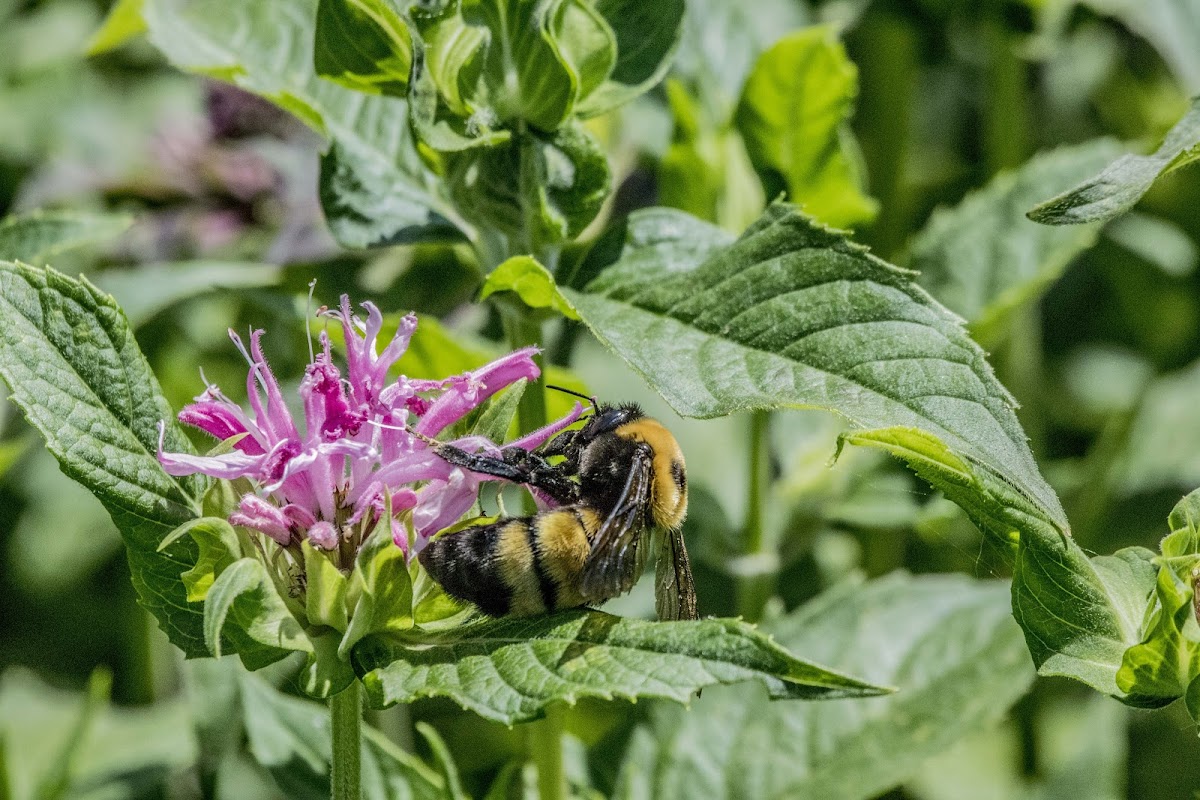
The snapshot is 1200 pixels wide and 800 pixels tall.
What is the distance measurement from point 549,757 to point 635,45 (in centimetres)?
58

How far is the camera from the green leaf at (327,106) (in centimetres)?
120

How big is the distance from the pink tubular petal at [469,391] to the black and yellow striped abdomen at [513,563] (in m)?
0.09

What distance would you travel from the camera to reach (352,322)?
1117 mm

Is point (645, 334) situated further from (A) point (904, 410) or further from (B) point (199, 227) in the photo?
(B) point (199, 227)

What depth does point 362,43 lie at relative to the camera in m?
1.05

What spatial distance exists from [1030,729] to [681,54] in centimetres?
100

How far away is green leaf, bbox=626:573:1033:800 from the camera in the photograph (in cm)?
134

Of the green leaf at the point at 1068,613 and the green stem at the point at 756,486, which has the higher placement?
the green leaf at the point at 1068,613

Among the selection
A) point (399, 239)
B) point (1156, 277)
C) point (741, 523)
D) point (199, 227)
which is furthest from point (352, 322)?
point (1156, 277)

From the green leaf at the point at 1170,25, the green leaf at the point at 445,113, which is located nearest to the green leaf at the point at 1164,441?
the green leaf at the point at 1170,25

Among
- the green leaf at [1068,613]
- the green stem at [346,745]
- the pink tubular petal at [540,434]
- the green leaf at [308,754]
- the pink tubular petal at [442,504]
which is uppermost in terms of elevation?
the pink tubular petal at [540,434]

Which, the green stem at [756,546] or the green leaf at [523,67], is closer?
the green leaf at [523,67]

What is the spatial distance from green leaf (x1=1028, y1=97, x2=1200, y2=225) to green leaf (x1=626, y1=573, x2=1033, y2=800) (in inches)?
24.8

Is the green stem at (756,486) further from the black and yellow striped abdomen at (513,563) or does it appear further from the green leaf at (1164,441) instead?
the green leaf at (1164,441)
